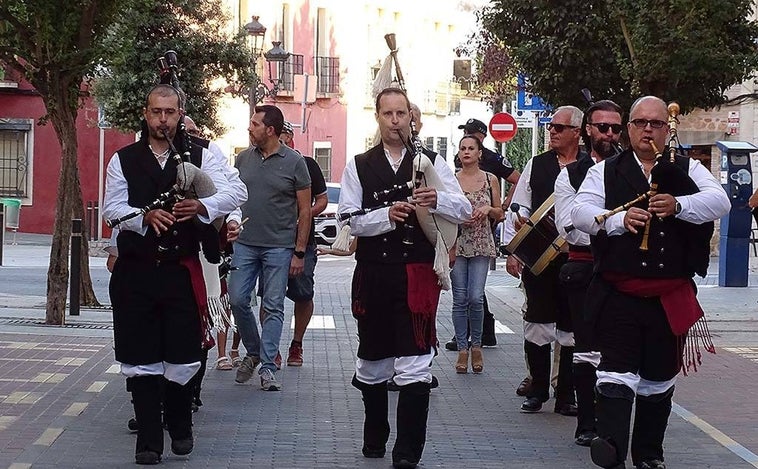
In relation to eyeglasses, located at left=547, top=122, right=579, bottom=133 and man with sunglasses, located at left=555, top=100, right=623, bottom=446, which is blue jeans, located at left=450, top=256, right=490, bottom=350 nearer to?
eyeglasses, located at left=547, top=122, right=579, bottom=133

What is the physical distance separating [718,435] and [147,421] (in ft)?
11.8

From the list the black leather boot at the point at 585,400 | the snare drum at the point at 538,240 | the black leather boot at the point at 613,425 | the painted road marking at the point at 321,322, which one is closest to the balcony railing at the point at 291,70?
the painted road marking at the point at 321,322


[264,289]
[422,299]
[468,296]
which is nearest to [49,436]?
[422,299]

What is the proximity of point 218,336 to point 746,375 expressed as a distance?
14.3 feet

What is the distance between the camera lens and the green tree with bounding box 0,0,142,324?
1539 centimetres

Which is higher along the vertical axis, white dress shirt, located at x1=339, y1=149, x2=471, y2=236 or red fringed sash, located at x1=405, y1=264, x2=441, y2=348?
white dress shirt, located at x1=339, y1=149, x2=471, y2=236

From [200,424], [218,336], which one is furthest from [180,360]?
[218,336]

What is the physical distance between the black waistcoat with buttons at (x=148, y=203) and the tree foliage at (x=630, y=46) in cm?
1159

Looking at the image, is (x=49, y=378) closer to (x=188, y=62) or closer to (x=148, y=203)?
(x=148, y=203)

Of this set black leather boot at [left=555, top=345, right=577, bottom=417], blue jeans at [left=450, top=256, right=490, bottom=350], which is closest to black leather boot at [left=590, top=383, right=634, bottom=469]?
black leather boot at [left=555, top=345, right=577, bottom=417]

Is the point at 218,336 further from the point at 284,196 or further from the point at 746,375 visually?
the point at 746,375

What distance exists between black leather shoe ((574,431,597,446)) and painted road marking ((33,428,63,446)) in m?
3.06

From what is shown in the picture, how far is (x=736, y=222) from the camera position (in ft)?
76.0

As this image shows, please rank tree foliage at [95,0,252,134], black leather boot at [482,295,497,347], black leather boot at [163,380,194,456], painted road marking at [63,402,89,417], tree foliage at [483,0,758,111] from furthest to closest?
1. tree foliage at [95,0,252,134]
2. tree foliage at [483,0,758,111]
3. black leather boot at [482,295,497,347]
4. painted road marking at [63,402,89,417]
5. black leather boot at [163,380,194,456]
